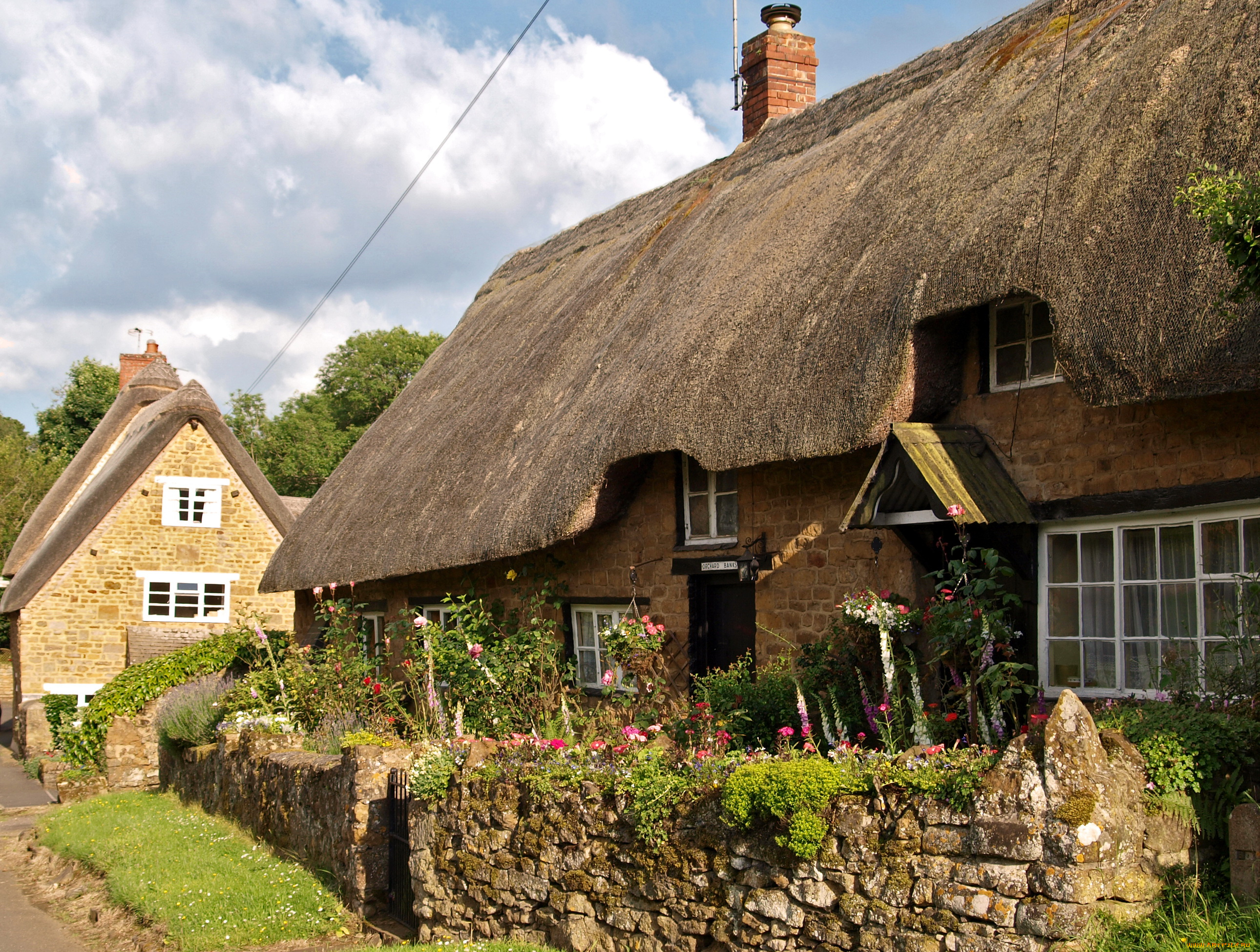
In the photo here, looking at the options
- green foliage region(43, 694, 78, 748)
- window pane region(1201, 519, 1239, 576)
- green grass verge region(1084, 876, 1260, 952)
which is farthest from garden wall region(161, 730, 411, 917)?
green foliage region(43, 694, 78, 748)

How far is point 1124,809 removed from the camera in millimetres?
4273

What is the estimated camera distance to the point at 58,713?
62.1ft

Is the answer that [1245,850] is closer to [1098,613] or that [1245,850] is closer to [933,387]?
[1098,613]

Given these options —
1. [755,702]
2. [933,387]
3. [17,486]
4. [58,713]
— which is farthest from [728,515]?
[17,486]

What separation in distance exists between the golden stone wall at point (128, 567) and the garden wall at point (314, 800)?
11.4 meters

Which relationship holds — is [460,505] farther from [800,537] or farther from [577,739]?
[800,537]

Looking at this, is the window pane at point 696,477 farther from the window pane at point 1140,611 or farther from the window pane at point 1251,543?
the window pane at point 1251,543

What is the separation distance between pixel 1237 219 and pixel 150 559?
21681mm

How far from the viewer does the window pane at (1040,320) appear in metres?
6.91

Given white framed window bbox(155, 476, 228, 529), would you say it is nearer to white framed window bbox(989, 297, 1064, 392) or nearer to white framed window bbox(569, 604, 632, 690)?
white framed window bbox(569, 604, 632, 690)

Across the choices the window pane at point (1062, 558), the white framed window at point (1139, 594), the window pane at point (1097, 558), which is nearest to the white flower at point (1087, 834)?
the white framed window at point (1139, 594)

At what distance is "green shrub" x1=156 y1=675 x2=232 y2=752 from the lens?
12.6 m

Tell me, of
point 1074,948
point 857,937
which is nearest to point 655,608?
point 857,937

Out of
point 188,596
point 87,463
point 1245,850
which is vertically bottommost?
point 1245,850
